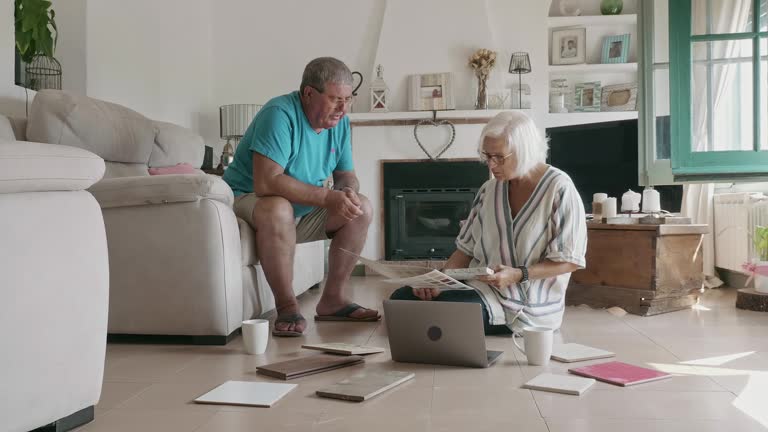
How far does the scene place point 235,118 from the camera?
5.51 metres

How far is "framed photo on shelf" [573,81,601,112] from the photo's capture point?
5531 millimetres

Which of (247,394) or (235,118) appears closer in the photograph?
(247,394)

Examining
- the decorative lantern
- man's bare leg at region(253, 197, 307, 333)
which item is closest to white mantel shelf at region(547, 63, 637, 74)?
the decorative lantern

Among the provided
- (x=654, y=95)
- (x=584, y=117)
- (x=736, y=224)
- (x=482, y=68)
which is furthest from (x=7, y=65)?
(x=584, y=117)

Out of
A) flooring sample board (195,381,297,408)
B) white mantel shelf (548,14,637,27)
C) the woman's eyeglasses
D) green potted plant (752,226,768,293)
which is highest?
white mantel shelf (548,14,637,27)

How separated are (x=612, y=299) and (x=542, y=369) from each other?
1394 millimetres

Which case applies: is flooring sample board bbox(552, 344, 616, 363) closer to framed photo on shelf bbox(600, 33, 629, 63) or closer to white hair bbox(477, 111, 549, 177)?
white hair bbox(477, 111, 549, 177)

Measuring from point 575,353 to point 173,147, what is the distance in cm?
201

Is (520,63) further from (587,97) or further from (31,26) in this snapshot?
(31,26)

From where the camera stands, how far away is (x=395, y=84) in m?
5.69

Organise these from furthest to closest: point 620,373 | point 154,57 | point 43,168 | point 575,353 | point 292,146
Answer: point 154,57, point 292,146, point 575,353, point 620,373, point 43,168

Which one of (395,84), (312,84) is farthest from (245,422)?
(395,84)

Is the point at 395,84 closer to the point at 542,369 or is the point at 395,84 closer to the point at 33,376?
the point at 542,369

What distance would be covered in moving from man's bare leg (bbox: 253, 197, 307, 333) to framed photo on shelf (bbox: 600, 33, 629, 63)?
3770 millimetres
